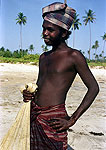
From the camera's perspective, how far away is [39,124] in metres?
1.66

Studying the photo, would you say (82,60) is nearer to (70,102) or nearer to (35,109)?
(35,109)

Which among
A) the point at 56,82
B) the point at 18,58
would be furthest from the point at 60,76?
the point at 18,58

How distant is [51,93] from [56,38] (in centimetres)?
44

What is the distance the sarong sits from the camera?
1.61 meters

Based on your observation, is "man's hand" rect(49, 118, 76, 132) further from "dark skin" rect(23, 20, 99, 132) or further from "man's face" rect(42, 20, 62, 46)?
"man's face" rect(42, 20, 62, 46)

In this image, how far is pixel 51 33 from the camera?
1627 millimetres

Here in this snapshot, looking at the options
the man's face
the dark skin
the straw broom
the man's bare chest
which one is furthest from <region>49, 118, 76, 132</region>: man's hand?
the man's face

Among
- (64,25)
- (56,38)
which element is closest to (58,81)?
(56,38)

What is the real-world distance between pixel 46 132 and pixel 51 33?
777mm

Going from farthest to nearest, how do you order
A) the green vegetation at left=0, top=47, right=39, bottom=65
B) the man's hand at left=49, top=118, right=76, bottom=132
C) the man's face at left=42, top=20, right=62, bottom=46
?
the green vegetation at left=0, top=47, right=39, bottom=65, the man's face at left=42, top=20, right=62, bottom=46, the man's hand at left=49, top=118, right=76, bottom=132

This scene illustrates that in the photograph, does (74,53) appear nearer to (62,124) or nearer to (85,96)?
(85,96)

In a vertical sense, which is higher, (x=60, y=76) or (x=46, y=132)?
(x=60, y=76)

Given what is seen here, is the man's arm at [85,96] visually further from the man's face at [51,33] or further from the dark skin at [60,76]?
the man's face at [51,33]

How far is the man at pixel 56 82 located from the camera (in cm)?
160
